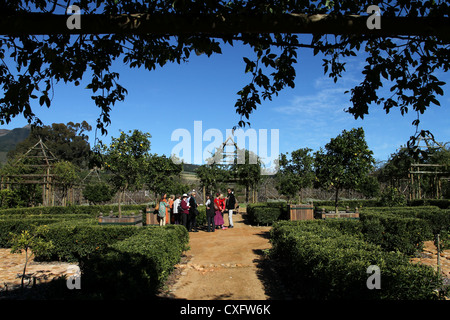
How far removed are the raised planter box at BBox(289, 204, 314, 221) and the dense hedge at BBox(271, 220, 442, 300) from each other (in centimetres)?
686

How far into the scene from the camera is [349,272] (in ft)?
11.8

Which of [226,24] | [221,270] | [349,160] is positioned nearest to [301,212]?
[349,160]

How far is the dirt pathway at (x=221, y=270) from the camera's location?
5.38 metres

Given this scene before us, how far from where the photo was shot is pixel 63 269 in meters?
7.54

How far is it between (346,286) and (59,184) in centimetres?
2197

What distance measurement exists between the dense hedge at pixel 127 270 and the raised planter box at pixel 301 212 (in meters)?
7.91

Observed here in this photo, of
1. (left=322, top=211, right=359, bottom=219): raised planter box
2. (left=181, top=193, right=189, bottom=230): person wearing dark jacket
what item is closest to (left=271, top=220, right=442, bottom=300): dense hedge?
(left=322, top=211, right=359, bottom=219): raised planter box

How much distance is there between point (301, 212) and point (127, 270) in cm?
1015

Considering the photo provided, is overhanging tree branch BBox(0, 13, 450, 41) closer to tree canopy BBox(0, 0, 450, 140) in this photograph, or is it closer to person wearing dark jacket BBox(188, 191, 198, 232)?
tree canopy BBox(0, 0, 450, 140)

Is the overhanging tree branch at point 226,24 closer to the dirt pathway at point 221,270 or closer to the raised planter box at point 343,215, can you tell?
the dirt pathway at point 221,270

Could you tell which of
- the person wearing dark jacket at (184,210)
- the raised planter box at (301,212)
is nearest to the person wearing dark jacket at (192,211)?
the person wearing dark jacket at (184,210)

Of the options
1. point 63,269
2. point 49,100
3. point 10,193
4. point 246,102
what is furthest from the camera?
point 10,193
